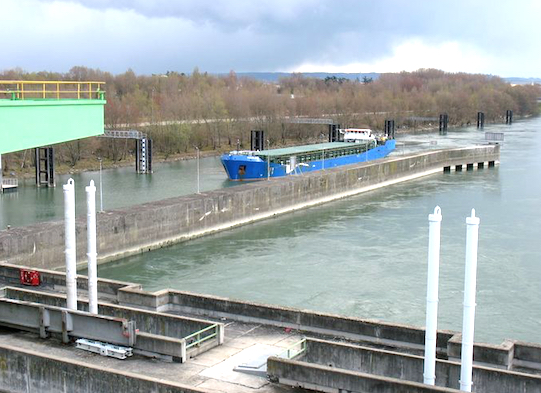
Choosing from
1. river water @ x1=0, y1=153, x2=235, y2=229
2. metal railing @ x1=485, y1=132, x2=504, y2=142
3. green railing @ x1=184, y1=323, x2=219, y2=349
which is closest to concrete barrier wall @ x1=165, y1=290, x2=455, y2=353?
green railing @ x1=184, y1=323, x2=219, y2=349

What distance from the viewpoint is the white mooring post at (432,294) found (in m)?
10.2

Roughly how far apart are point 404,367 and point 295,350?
5.63ft

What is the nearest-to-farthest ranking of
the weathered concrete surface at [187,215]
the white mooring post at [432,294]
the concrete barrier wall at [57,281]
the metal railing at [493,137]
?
the white mooring post at [432,294] → the concrete barrier wall at [57,281] → the weathered concrete surface at [187,215] → the metal railing at [493,137]

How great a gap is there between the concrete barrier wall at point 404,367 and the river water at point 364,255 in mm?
5433

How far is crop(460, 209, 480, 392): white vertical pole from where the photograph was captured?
32.5 feet

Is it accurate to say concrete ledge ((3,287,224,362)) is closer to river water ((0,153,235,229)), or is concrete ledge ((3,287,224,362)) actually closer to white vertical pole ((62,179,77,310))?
white vertical pole ((62,179,77,310))

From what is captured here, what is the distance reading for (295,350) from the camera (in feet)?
39.0

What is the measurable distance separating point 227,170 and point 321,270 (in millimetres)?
23250

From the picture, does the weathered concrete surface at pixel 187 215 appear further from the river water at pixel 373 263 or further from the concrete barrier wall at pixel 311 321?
the concrete barrier wall at pixel 311 321

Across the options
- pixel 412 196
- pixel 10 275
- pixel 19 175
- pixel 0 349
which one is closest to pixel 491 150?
pixel 412 196

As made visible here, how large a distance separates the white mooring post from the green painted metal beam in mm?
6913

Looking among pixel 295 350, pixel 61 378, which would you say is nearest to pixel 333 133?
pixel 295 350

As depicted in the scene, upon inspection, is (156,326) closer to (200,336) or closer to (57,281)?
(200,336)

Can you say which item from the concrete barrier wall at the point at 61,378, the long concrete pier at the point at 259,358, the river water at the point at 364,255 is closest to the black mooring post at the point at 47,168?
the river water at the point at 364,255
